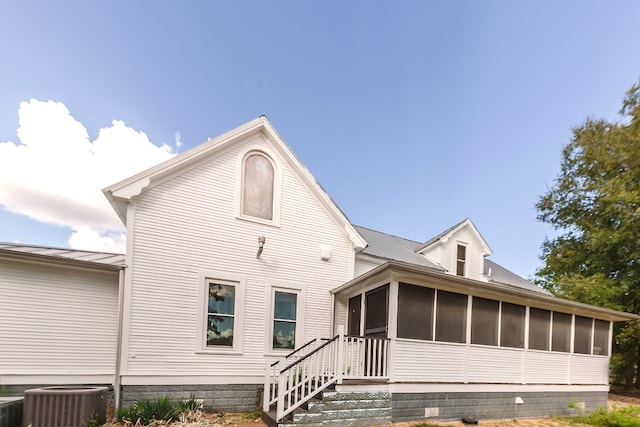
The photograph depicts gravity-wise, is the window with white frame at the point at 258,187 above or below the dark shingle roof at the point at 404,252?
above

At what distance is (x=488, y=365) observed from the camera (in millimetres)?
8781

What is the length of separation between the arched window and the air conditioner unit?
4.83 m

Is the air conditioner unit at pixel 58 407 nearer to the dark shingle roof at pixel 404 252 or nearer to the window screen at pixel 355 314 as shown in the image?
the window screen at pixel 355 314

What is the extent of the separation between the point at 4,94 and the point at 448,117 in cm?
1960

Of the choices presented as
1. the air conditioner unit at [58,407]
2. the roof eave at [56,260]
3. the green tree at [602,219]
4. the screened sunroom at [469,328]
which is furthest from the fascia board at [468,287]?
the green tree at [602,219]

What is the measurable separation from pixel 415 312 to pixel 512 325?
3419 mm

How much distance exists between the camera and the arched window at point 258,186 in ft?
29.0

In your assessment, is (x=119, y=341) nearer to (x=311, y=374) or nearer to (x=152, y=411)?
(x=152, y=411)

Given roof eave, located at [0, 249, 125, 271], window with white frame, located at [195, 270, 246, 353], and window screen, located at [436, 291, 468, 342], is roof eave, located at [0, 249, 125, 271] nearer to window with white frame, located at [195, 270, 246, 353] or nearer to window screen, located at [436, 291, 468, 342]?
window with white frame, located at [195, 270, 246, 353]

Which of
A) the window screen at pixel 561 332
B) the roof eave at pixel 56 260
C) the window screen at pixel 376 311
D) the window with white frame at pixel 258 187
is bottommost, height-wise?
the window screen at pixel 561 332

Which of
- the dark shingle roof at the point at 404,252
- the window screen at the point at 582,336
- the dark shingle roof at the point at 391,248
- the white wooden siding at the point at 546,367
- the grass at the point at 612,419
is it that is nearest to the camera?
the grass at the point at 612,419

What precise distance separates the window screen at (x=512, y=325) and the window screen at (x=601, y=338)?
352 cm

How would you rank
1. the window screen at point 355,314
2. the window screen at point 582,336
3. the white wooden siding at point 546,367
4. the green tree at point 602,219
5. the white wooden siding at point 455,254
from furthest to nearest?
the green tree at point 602,219, the white wooden siding at point 455,254, the window screen at point 582,336, the white wooden siding at point 546,367, the window screen at point 355,314

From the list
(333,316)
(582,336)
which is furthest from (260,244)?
(582,336)
